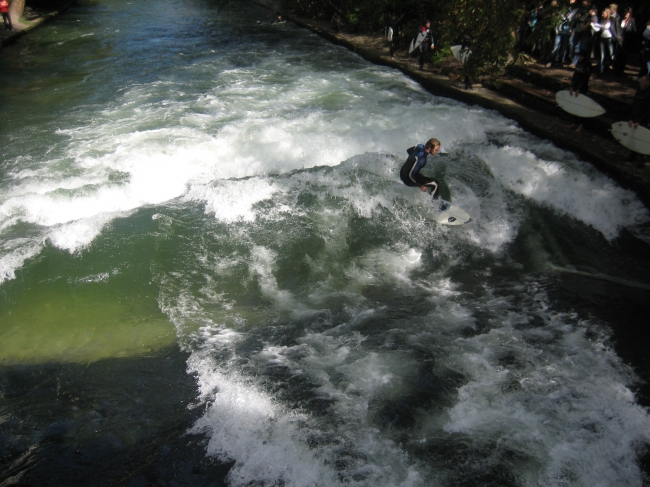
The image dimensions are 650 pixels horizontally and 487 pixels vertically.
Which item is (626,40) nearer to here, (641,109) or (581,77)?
(581,77)

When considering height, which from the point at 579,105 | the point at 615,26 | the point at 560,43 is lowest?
the point at 579,105

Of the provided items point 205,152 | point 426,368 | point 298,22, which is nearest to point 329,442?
point 426,368

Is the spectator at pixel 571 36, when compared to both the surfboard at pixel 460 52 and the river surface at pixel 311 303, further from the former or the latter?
the river surface at pixel 311 303

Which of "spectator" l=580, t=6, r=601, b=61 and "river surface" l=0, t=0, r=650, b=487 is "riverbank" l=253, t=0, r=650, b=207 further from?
"spectator" l=580, t=6, r=601, b=61

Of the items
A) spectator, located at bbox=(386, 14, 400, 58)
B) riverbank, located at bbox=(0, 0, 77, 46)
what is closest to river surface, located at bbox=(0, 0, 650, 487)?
spectator, located at bbox=(386, 14, 400, 58)

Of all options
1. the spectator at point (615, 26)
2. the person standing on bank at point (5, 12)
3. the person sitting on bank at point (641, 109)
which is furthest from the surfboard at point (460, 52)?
the person standing on bank at point (5, 12)

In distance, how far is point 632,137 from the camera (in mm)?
7871

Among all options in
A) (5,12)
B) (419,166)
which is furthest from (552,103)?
(5,12)

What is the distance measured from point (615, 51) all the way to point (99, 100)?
12.1 metres

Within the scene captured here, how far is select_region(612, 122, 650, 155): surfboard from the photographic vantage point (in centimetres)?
763

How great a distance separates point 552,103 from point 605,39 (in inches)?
68.9

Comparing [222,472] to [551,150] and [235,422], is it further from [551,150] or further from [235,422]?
[551,150]

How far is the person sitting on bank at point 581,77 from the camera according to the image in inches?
354

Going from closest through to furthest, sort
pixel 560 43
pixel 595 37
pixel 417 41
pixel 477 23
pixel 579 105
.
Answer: pixel 579 105, pixel 595 37, pixel 560 43, pixel 477 23, pixel 417 41
